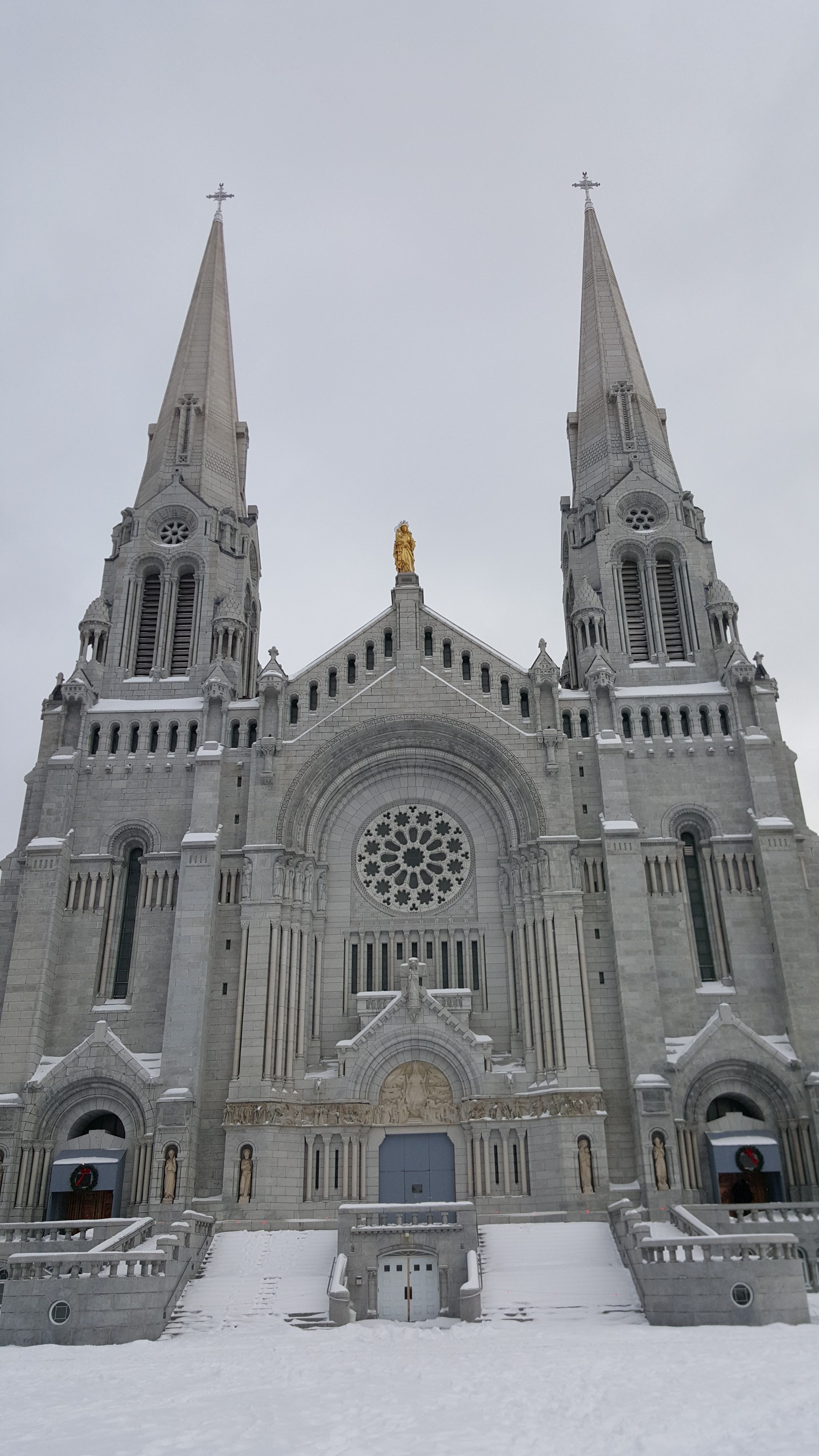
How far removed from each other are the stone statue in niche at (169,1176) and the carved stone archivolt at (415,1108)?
62.8 inches

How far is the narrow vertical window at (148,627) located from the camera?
131 feet

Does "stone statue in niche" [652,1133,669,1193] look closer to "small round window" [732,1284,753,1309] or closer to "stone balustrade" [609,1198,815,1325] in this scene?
"stone balustrade" [609,1198,815,1325]

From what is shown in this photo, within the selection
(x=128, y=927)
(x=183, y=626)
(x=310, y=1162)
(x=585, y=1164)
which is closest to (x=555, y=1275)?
(x=585, y=1164)

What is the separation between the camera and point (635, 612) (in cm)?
4047

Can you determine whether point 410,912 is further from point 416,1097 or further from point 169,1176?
point 169,1176

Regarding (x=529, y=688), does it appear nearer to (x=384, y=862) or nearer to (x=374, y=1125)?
(x=384, y=862)

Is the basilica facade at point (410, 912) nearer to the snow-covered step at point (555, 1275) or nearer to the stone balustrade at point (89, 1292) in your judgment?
the snow-covered step at point (555, 1275)

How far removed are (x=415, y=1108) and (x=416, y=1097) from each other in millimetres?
316

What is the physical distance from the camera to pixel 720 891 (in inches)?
1318

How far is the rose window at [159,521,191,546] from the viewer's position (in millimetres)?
41812

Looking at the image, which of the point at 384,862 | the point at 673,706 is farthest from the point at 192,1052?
the point at 673,706

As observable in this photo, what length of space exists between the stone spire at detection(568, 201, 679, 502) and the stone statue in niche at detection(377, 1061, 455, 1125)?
2321 centimetres

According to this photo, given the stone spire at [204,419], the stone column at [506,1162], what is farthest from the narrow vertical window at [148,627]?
the stone column at [506,1162]

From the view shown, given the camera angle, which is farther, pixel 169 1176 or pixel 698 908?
pixel 698 908
